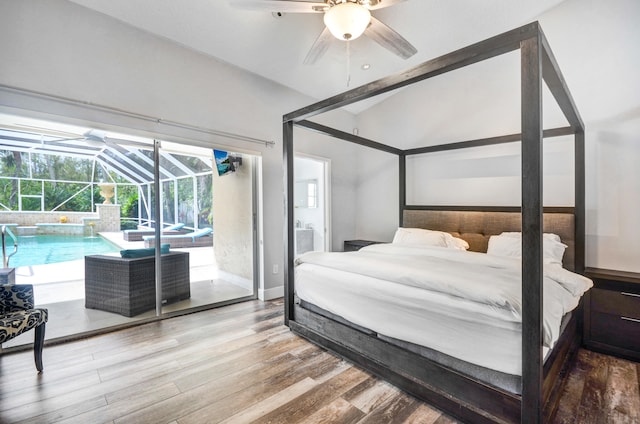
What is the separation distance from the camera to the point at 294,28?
3084 mm

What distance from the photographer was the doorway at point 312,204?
192 inches

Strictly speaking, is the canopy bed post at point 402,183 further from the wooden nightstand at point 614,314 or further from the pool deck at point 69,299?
the pool deck at point 69,299

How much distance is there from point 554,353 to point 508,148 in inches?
100

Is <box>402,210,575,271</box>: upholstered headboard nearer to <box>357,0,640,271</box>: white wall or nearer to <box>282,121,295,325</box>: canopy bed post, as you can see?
<box>357,0,640,271</box>: white wall

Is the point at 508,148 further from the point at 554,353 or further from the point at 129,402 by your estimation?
the point at 129,402

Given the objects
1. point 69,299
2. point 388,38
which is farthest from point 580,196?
point 69,299

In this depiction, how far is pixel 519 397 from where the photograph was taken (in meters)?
1.46

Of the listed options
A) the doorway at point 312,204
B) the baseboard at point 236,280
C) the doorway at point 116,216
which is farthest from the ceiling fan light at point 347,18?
the baseboard at point 236,280

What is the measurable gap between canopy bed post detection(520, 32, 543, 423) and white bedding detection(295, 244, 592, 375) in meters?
0.10

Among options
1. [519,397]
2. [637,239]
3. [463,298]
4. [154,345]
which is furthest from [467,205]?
[154,345]

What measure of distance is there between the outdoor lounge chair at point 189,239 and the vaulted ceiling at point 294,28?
2.25 m

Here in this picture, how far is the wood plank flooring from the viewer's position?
1712 millimetres

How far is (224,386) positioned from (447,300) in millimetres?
1633

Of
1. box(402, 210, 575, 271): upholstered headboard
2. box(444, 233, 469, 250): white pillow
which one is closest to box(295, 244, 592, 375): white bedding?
box(444, 233, 469, 250): white pillow
